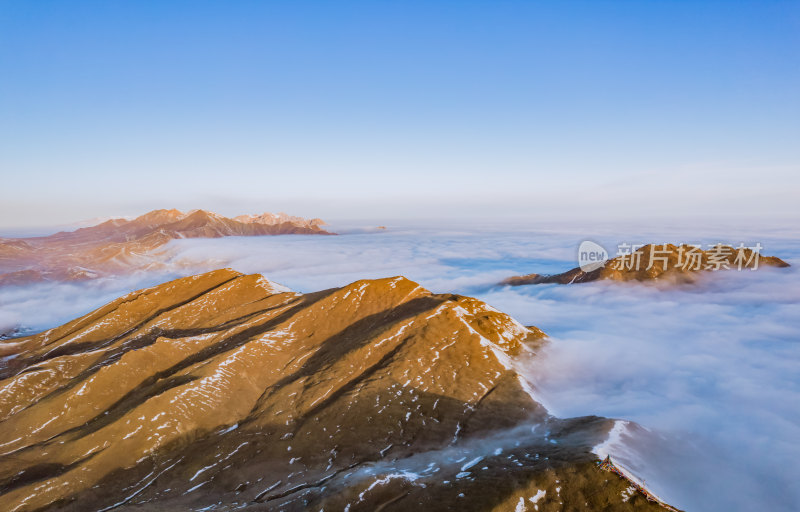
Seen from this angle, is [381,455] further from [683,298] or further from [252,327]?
[683,298]

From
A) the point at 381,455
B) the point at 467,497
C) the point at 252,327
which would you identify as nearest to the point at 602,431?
the point at 467,497

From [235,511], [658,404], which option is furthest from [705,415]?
[235,511]

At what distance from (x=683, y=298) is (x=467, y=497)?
204053mm

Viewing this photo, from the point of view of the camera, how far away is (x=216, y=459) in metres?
59.6

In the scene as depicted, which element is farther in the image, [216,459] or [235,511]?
[216,459]

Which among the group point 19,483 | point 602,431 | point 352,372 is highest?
point 602,431

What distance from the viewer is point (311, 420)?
216 feet

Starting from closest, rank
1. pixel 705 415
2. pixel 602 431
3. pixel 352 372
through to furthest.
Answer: pixel 602 431, pixel 705 415, pixel 352 372

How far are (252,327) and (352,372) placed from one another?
128 ft

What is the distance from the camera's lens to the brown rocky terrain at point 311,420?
4028 centimetres

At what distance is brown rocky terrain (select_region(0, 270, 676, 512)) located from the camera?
40281 millimetres

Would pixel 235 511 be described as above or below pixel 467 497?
below

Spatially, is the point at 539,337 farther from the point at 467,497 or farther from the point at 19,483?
the point at 19,483

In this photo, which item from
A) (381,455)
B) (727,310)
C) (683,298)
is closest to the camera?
(381,455)
